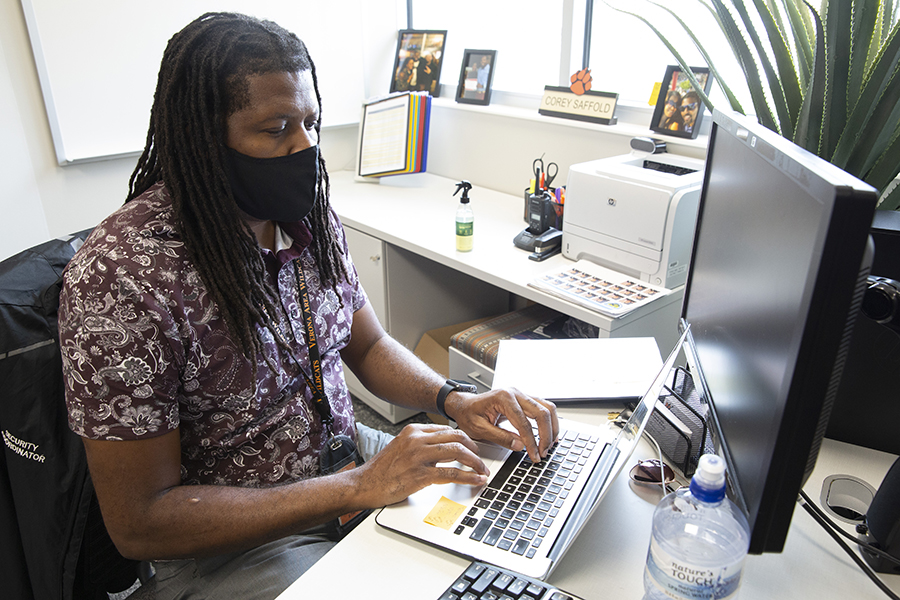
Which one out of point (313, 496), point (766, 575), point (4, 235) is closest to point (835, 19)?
point (766, 575)

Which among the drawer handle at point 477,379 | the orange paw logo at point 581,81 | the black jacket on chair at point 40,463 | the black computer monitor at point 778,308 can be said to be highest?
the orange paw logo at point 581,81

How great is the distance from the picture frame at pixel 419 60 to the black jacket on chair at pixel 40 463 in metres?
1.98

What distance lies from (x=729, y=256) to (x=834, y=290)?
345 mm

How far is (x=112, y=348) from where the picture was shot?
850 mm

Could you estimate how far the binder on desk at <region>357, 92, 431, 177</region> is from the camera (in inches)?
100

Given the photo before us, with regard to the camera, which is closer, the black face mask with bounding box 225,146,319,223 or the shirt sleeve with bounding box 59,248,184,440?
the shirt sleeve with bounding box 59,248,184,440

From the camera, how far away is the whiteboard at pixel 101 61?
204 cm

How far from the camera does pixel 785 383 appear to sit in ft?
1.76

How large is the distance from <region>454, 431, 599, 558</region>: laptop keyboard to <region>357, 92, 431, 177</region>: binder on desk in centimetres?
187

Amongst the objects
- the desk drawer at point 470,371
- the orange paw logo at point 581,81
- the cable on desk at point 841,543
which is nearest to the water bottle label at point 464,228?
the desk drawer at point 470,371

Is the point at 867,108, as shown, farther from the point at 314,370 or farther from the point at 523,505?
the point at 314,370

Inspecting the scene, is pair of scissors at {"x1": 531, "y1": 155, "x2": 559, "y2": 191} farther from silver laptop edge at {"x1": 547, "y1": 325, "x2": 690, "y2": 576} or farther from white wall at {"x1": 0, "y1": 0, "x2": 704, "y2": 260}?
silver laptop edge at {"x1": 547, "y1": 325, "x2": 690, "y2": 576}

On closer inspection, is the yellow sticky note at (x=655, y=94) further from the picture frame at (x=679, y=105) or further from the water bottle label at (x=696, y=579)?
the water bottle label at (x=696, y=579)

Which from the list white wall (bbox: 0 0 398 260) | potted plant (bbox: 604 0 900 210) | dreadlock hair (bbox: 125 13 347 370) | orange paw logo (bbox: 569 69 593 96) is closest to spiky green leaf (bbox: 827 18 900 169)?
potted plant (bbox: 604 0 900 210)
